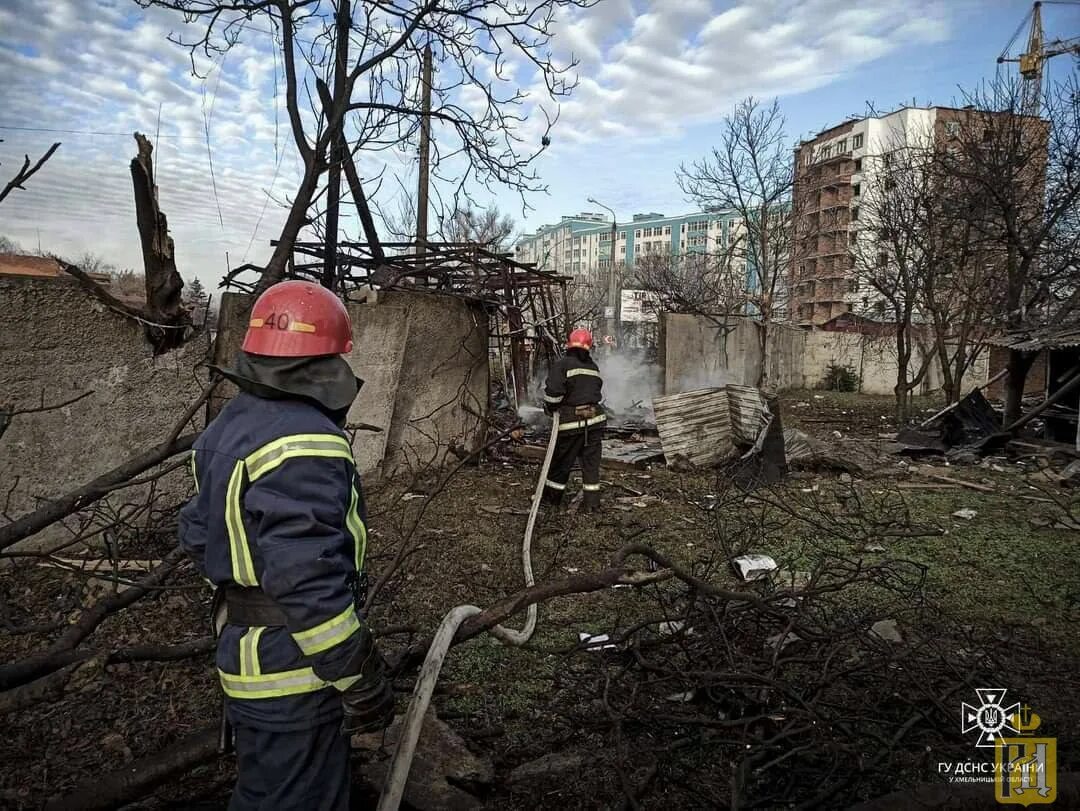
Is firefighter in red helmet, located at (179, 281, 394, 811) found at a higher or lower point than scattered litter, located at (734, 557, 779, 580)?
higher

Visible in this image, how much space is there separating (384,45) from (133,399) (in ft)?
11.3

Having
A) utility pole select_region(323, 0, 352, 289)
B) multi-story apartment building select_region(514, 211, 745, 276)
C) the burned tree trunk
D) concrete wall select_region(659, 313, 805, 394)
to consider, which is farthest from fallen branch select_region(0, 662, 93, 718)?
multi-story apartment building select_region(514, 211, 745, 276)

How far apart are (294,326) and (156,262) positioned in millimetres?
3308

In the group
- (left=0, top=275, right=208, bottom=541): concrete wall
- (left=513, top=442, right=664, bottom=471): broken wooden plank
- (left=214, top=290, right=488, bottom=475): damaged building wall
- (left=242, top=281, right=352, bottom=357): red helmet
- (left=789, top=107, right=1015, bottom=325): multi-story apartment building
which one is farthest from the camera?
(left=789, top=107, right=1015, bottom=325): multi-story apartment building

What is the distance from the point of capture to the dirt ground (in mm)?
2701

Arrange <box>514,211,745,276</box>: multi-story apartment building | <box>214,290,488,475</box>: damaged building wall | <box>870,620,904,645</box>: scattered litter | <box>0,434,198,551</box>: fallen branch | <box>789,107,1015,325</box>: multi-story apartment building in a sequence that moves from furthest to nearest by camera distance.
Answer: <box>514,211,745,276</box>: multi-story apartment building < <box>789,107,1015,325</box>: multi-story apartment building < <box>214,290,488,475</box>: damaged building wall < <box>870,620,904,645</box>: scattered litter < <box>0,434,198,551</box>: fallen branch

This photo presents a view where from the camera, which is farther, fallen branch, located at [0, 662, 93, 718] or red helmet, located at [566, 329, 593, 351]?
red helmet, located at [566, 329, 593, 351]

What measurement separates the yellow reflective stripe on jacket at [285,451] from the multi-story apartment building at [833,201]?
16092mm

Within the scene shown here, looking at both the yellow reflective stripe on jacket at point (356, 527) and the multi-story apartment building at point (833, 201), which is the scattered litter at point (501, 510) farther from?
the multi-story apartment building at point (833, 201)

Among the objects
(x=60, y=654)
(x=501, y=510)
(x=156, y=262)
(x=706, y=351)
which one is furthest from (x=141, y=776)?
(x=706, y=351)

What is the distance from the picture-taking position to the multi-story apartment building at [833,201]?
22.8 m

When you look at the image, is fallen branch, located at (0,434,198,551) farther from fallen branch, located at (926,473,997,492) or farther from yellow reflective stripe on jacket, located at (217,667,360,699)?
fallen branch, located at (926,473,997,492)

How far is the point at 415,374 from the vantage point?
774 centimetres

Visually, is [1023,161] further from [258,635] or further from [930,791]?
[258,635]
